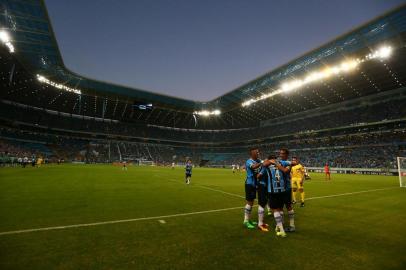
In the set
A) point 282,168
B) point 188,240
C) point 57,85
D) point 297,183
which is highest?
point 57,85

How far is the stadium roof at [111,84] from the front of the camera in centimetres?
2638

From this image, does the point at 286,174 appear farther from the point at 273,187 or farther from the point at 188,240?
the point at 188,240

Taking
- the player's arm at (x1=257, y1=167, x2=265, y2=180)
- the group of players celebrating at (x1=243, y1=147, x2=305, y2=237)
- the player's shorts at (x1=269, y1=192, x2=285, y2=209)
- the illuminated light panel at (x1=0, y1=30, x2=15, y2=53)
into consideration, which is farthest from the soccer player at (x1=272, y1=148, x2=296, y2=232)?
the illuminated light panel at (x1=0, y1=30, x2=15, y2=53)

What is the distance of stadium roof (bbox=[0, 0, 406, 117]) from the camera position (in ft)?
86.5

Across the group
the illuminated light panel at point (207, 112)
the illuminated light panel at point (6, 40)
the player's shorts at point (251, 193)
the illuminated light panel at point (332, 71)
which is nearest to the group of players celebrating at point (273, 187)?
the player's shorts at point (251, 193)

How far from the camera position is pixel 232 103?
64.6m

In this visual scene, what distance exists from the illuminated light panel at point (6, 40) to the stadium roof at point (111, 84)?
1.87 feet

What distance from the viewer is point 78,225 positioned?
6.42 meters

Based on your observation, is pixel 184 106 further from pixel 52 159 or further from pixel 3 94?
pixel 3 94

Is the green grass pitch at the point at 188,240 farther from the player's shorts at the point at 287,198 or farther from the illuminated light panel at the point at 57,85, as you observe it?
the illuminated light panel at the point at 57,85

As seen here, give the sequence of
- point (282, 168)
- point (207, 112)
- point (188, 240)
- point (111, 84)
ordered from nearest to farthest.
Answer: point (188, 240)
point (282, 168)
point (111, 84)
point (207, 112)

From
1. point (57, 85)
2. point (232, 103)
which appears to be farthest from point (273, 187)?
point (232, 103)

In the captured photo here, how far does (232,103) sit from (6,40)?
48470mm

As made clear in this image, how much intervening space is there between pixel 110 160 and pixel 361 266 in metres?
72.5
